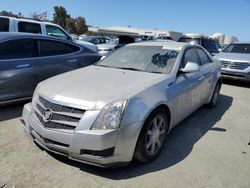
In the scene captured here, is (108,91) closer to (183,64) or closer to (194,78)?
(183,64)

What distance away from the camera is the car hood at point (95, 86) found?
3100mm

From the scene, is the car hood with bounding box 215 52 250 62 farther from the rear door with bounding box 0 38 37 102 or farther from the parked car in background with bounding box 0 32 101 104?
the rear door with bounding box 0 38 37 102


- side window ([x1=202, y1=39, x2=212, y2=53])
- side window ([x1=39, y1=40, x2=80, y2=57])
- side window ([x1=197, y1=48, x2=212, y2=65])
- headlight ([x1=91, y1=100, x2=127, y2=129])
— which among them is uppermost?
side window ([x1=197, y1=48, x2=212, y2=65])

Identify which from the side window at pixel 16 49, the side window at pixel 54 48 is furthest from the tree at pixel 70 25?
the side window at pixel 16 49

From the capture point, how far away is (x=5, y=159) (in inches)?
137

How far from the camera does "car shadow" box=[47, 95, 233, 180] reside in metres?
3.32

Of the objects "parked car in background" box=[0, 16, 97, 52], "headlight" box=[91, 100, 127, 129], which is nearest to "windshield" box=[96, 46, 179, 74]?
"headlight" box=[91, 100, 127, 129]

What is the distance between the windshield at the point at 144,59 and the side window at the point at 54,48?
5.55 ft

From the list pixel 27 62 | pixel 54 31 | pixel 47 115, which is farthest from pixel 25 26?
pixel 47 115

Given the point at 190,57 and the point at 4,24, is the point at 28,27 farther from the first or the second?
the point at 190,57

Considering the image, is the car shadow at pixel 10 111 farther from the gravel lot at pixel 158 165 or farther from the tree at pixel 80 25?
the tree at pixel 80 25

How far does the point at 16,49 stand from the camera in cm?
544

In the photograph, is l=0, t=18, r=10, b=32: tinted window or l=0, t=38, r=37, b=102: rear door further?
l=0, t=18, r=10, b=32: tinted window

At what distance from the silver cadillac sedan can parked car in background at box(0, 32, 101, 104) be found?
5.22ft
